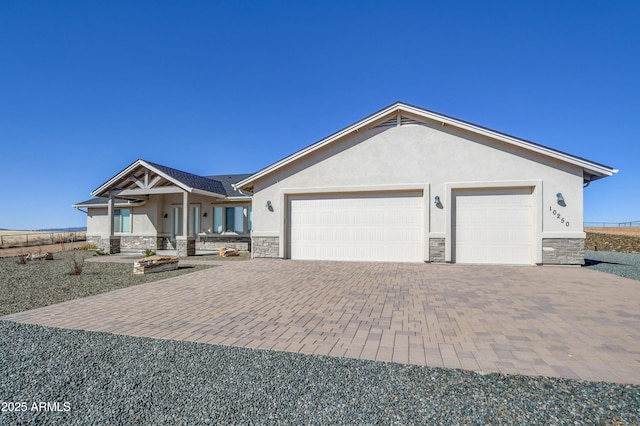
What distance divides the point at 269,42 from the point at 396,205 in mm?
8528

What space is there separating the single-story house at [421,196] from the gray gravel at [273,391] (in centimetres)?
841

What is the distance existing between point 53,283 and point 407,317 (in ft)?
29.5

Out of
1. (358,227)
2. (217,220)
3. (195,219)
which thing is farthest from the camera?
(195,219)

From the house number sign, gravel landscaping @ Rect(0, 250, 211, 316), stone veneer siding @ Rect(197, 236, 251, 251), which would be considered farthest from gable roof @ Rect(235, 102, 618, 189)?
gravel landscaping @ Rect(0, 250, 211, 316)

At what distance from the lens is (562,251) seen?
9.93 m

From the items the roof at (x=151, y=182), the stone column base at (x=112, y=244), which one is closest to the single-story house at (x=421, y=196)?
the roof at (x=151, y=182)

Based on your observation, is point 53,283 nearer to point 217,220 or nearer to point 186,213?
point 186,213

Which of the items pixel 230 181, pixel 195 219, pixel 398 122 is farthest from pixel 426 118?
pixel 230 181

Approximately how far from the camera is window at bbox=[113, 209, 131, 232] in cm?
1900

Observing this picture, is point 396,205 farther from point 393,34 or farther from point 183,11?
point 183,11

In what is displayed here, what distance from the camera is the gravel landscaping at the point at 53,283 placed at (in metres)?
5.90

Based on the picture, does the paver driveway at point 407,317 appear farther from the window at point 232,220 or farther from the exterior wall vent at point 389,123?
the window at point 232,220

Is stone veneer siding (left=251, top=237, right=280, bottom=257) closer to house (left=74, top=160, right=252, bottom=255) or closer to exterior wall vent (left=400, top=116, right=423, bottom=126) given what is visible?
house (left=74, top=160, right=252, bottom=255)

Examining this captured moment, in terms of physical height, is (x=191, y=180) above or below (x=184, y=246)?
above
